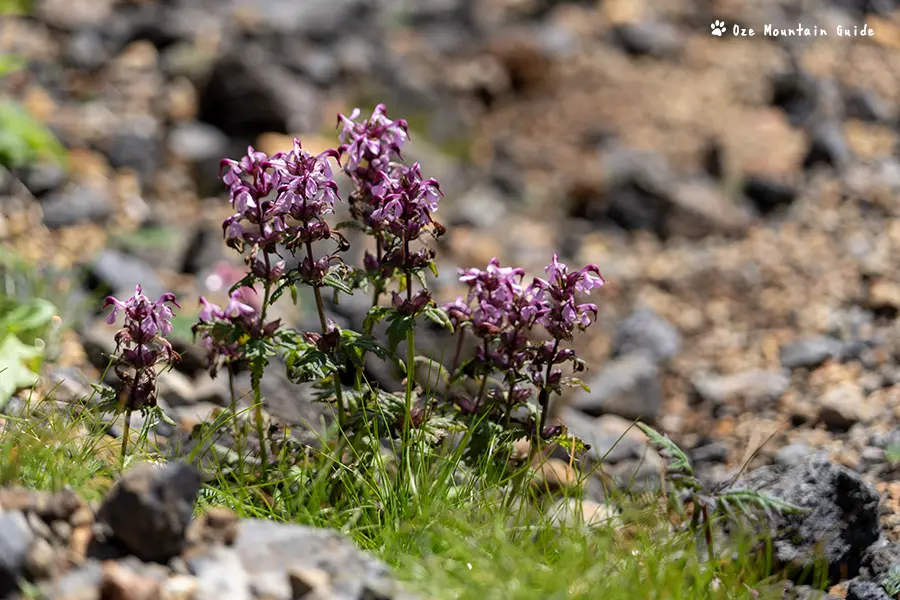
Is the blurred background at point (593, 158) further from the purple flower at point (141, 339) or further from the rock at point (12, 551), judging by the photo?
the rock at point (12, 551)

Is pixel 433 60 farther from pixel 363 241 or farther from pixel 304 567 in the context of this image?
pixel 304 567

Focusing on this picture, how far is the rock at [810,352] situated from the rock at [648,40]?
4253mm

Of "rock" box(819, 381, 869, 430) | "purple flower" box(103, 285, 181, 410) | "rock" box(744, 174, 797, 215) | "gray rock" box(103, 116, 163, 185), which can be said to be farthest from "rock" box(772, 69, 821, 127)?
"purple flower" box(103, 285, 181, 410)

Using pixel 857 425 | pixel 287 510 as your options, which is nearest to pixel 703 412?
pixel 857 425

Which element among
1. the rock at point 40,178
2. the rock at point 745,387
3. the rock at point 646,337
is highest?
the rock at point 40,178

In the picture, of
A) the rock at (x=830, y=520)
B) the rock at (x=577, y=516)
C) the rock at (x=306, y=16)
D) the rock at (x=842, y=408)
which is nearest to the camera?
the rock at (x=577, y=516)

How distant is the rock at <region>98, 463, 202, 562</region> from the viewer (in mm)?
2451

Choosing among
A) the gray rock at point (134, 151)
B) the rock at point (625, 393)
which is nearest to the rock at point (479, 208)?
the rock at point (625, 393)

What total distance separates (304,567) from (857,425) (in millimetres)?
2895

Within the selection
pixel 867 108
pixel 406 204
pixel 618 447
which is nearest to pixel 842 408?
pixel 618 447

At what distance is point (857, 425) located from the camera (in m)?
4.45

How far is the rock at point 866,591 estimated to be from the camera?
3146 millimetres

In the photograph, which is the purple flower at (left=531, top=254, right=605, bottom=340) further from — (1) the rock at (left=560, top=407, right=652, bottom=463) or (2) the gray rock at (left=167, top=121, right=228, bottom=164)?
(2) the gray rock at (left=167, top=121, right=228, bottom=164)

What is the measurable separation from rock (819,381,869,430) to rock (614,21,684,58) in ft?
16.5
